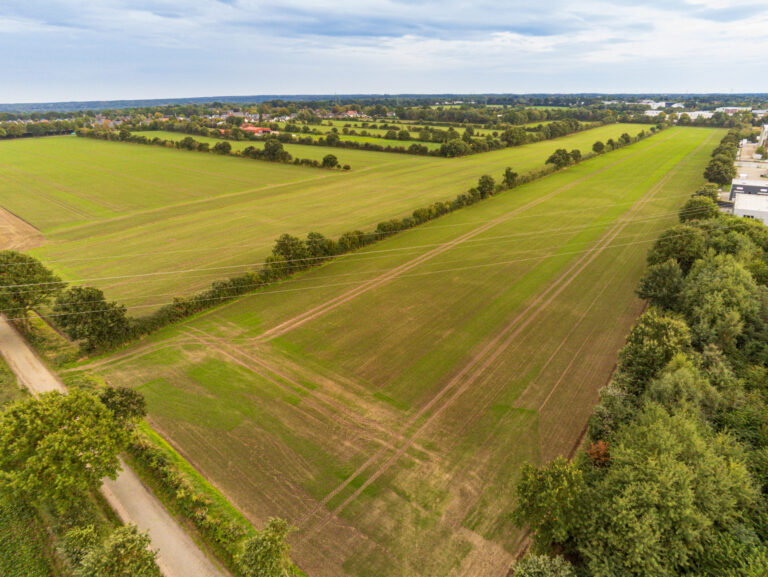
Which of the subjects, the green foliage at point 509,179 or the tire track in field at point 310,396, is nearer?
the tire track in field at point 310,396

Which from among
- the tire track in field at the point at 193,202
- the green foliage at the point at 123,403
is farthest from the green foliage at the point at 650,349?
the tire track in field at the point at 193,202

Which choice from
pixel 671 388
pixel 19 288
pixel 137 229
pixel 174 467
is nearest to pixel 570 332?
pixel 671 388

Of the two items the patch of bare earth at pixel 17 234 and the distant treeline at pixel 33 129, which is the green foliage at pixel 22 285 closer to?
the patch of bare earth at pixel 17 234

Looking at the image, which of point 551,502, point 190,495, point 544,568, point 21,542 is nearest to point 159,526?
point 190,495

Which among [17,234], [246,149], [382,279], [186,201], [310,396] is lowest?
[310,396]

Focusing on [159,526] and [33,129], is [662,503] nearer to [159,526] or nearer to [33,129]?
[159,526]

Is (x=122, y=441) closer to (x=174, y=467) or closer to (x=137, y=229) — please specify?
(x=174, y=467)
